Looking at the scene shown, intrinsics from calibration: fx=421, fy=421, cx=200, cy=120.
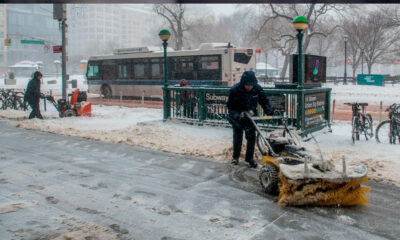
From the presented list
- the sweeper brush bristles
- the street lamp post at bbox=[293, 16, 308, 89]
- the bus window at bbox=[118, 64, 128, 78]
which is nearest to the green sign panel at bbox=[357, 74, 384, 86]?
the bus window at bbox=[118, 64, 128, 78]

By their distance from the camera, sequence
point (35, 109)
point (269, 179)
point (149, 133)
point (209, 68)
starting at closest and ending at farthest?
1. point (269, 179)
2. point (149, 133)
3. point (35, 109)
4. point (209, 68)

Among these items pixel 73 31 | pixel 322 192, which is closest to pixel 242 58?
pixel 322 192

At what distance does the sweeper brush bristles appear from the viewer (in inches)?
207

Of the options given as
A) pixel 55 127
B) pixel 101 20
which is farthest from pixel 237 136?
pixel 101 20

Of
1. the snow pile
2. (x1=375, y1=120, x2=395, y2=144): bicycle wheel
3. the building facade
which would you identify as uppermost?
the building facade

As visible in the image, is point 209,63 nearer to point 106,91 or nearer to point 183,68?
point 183,68

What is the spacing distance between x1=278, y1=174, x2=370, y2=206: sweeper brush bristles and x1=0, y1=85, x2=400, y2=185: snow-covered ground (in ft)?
2.73

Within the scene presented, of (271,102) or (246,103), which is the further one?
(271,102)

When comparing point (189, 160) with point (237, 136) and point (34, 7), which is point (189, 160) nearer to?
point (237, 136)

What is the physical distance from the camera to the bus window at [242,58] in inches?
944

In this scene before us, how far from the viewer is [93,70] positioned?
30.4m

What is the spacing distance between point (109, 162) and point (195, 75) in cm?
1668

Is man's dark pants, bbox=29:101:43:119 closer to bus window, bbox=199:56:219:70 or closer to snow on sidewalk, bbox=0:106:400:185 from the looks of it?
snow on sidewalk, bbox=0:106:400:185

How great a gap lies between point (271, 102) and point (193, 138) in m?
2.22
